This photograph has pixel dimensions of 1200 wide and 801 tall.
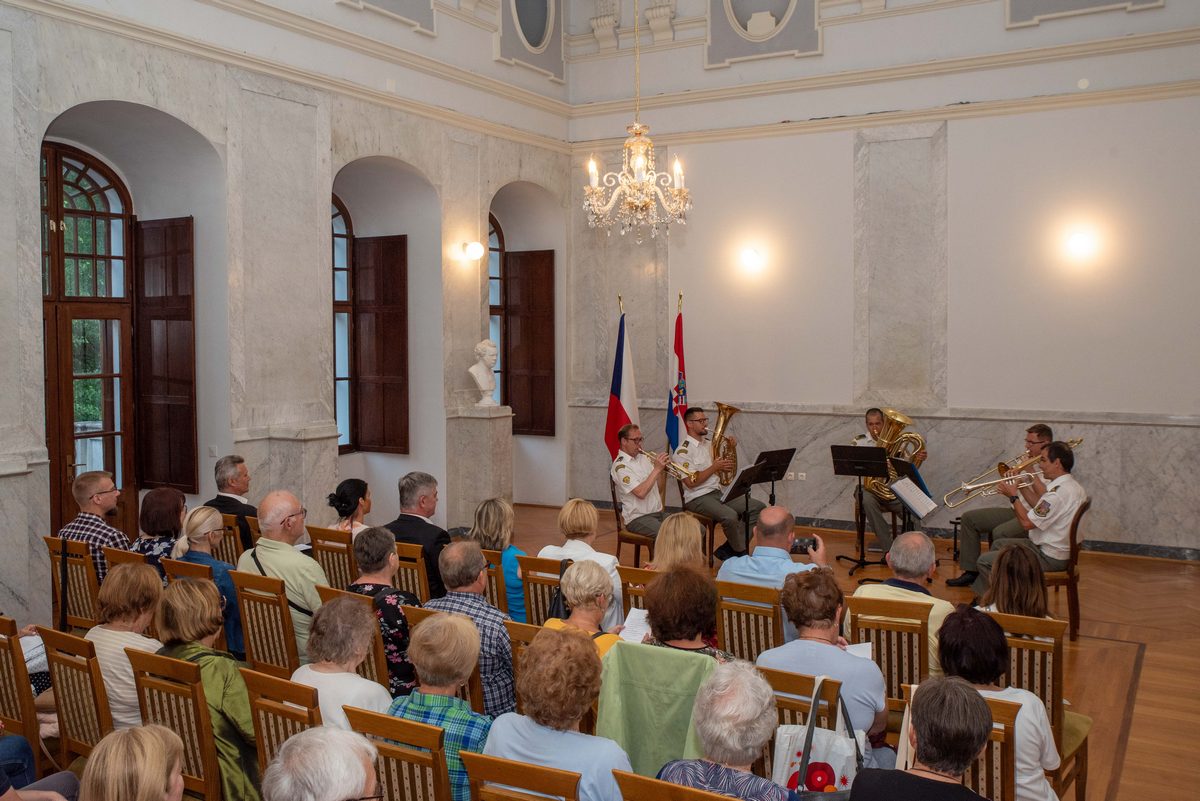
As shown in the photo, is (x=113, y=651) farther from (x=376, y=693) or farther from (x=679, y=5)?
(x=679, y=5)

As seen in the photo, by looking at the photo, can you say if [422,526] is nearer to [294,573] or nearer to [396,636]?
[294,573]

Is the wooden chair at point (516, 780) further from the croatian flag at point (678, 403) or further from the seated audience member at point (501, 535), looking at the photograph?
the croatian flag at point (678, 403)

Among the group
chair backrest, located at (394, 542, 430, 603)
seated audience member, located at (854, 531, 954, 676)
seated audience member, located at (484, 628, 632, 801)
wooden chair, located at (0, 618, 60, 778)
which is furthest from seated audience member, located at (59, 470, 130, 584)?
seated audience member, located at (854, 531, 954, 676)

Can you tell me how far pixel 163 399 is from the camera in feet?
24.7

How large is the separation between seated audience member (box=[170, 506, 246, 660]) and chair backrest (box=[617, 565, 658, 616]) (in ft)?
5.77

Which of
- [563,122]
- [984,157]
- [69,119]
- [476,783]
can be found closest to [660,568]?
[476,783]

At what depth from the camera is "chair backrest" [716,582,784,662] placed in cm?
401

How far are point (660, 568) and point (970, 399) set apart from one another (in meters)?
5.58

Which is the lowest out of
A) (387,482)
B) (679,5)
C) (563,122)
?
(387,482)

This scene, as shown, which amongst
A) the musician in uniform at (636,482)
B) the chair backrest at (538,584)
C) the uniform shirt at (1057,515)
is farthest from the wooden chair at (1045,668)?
the musician in uniform at (636,482)

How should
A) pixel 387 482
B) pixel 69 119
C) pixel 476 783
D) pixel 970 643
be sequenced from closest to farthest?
pixel 476 783 < pixel 970 643 < pixel 69 119 < pixel 387 482

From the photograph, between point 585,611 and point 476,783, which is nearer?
Answer: point 476,783

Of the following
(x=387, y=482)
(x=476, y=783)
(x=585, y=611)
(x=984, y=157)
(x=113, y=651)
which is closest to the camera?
(x=476, y=783)

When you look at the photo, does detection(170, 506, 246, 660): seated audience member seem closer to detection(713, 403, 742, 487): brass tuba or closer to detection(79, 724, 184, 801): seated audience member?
detection(79, 724, 184, 801): seated audience member
